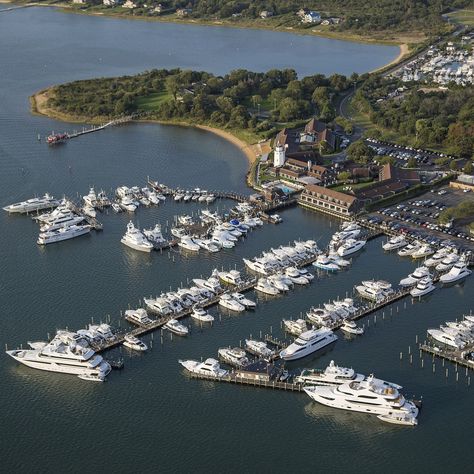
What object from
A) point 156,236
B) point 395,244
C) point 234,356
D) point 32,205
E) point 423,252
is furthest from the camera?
point 32,205

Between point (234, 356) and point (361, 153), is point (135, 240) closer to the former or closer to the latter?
point (234, 356)

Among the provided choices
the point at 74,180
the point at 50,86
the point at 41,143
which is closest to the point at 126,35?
the point at 50,86

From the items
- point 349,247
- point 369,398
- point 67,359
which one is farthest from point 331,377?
point 349,247

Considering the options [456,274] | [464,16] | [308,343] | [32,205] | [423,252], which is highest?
[464,16]

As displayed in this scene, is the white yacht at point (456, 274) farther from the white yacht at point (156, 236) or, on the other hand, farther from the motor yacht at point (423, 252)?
the white yacht at point (156, 236)

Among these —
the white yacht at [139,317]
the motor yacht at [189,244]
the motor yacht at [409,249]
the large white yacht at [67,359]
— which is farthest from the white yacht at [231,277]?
the motor yacht at [409,249]

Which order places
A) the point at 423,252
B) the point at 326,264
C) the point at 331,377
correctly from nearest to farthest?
the point at 331,377, the point at 326,264, the point at 423,252

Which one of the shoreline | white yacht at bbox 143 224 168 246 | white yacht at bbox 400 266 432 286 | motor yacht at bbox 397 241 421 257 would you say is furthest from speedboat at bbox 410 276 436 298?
the shoreline
